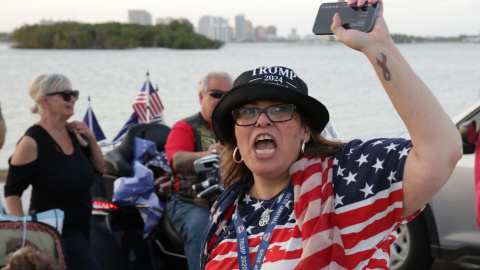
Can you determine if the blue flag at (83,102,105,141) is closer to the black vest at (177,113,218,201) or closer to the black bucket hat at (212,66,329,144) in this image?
the black vest at (177,113,218,201)

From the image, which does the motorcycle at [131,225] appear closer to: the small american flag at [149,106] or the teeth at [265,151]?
the teeth at [265,151]

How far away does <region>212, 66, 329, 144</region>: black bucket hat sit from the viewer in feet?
7.30

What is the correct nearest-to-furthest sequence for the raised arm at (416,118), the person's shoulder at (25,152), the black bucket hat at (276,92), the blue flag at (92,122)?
the raised arm at (416,118)
the black bucket hat at (276,92)
the person's shoulder at (25,152)
the blue flag at (92,122)

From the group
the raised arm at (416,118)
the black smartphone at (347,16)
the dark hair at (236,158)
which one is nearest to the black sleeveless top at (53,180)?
the dark hair at (236,158)

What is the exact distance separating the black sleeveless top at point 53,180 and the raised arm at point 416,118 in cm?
278

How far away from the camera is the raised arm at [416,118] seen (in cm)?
187

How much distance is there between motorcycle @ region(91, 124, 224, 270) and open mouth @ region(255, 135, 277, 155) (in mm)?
1914

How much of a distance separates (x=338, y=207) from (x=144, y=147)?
317cm

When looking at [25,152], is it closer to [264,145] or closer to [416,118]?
[264,145]

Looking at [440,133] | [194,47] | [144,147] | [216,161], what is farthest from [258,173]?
[194,47]

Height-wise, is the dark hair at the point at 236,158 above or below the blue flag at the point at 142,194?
above

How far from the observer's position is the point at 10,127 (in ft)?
54.8

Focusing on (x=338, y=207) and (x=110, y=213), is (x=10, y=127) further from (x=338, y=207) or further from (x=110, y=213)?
(x=338, y=207)

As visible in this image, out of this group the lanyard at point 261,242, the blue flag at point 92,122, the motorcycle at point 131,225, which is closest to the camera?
the lanyard at point 261,242
